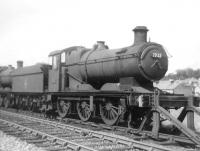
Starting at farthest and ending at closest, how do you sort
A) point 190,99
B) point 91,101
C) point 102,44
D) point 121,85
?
point 102,44 → point 91,101 → point 121,85 → point 190,99

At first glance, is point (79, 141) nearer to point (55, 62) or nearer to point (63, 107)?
point (63, 107)

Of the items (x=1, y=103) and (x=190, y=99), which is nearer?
(x=190, y=99)

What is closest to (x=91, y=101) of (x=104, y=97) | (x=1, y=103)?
(x=104, y=97)

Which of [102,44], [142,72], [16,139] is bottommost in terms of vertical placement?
[16,139]

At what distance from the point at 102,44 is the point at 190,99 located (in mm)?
4917

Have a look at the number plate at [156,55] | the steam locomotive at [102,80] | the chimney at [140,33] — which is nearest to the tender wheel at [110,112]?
the steam locomotive at [102,80]

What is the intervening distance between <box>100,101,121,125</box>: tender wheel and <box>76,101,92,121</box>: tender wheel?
75cm

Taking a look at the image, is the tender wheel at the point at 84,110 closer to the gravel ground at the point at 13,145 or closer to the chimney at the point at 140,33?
the chimney at the point at 140,33

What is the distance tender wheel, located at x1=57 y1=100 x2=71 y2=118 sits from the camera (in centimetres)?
1363

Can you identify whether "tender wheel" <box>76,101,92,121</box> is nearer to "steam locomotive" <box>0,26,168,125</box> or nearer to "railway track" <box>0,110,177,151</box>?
"steam locomotive" <box>0,26,168,125</box>

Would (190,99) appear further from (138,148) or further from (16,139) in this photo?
(16,139)

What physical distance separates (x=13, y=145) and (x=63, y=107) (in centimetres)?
612

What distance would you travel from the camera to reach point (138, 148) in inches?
294

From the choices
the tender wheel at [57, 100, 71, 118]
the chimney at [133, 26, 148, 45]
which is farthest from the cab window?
the chimney at [133, 26, 148, 45]
